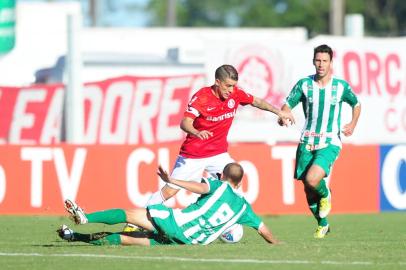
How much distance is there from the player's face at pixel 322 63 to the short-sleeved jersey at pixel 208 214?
2.69 m

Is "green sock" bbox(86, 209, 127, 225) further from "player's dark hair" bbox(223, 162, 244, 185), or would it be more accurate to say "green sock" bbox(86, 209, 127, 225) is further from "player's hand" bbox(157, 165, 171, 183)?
"player's dark hair" bbox(223, 162, 244, 185)

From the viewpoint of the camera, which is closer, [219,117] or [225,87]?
[225,87]

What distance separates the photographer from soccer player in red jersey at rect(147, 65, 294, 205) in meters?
15.3

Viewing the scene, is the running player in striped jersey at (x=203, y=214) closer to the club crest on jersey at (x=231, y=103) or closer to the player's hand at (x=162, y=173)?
the player's hand at (x=162, y=173)

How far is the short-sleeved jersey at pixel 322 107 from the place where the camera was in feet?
52.5

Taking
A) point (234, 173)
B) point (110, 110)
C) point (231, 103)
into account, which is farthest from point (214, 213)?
point (110, 110)

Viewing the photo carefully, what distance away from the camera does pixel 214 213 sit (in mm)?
13594

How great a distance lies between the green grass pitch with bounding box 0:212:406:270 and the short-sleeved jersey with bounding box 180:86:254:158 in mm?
1232

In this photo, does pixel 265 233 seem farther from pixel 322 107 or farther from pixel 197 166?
pixel 322 107

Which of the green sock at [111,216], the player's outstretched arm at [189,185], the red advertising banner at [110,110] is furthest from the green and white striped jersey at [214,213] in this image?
the red advertising banner at [110,110]

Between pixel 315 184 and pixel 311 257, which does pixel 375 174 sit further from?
pixel 311 257

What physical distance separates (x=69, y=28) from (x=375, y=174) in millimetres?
7390

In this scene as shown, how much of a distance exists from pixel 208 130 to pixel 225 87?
2.48ft

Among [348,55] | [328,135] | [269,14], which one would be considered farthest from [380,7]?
[328,135]
